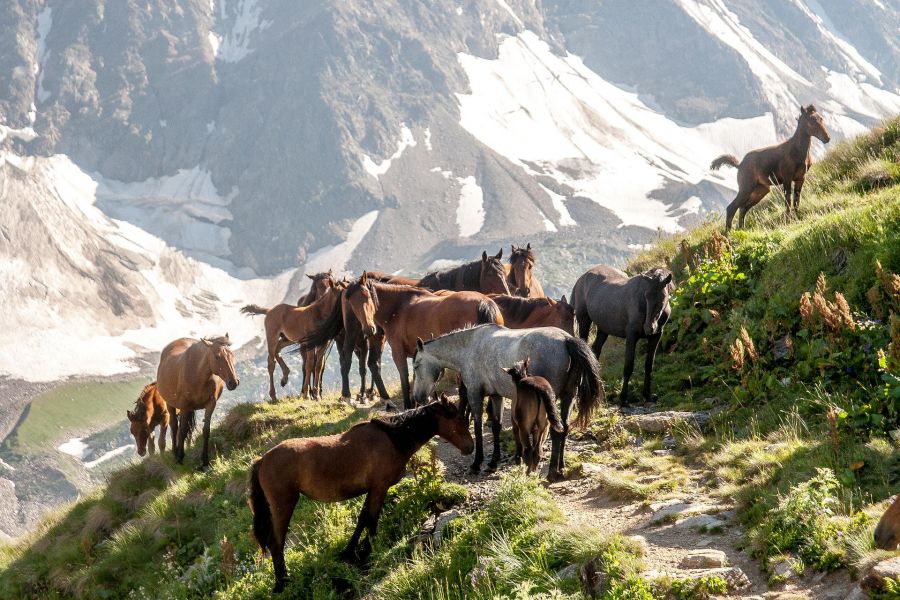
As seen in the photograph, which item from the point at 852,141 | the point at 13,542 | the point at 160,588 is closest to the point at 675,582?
the point at 160,588

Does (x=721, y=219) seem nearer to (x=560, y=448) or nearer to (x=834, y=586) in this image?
(x=560, y=448)

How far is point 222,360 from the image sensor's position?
1502 centimetres

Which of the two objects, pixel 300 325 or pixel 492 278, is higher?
pixel 492 278

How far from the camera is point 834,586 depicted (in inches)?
239

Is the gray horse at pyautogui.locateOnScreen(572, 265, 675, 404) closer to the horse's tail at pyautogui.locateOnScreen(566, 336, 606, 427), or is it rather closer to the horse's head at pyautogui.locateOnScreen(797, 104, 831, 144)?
the horse's tail at pyautogui.locateOnScreen(566, 336, 606, 427)

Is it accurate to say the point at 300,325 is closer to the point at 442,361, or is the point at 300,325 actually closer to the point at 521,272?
the point at 521,272

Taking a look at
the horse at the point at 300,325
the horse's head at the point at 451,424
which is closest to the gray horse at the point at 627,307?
the horse's head at the point at 451,424

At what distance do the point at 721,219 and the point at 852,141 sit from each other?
362 centimetres

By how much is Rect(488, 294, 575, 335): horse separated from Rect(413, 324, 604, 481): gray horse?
115 inches

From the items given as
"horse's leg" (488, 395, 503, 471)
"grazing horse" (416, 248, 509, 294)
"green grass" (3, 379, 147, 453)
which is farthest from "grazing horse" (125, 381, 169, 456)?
"green grass" (3, 379, 147, 453)

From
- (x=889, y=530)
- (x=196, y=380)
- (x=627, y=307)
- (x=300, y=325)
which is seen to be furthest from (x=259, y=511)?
(x=300, y=325)

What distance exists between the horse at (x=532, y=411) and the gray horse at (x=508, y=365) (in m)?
0.35

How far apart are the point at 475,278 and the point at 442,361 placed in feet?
22.6

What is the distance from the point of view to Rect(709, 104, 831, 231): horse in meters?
17.0
